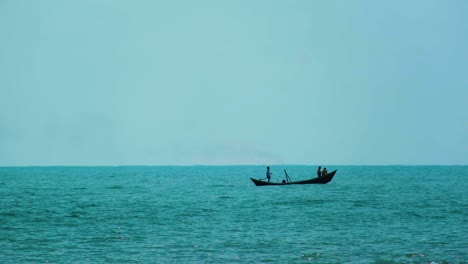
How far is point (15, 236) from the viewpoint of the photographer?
36750 mm

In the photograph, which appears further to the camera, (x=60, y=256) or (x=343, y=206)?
(x=343, y=206)

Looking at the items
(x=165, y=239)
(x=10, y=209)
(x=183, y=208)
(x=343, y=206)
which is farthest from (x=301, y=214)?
(x=10, y=209)

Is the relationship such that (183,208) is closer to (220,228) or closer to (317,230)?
(220,228)

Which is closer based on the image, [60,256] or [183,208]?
[60,256]

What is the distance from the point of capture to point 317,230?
38.6m

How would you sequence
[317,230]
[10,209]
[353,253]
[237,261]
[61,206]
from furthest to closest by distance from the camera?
[61,206] < [10,209] < [317,230] < [353,253] < [237,261]

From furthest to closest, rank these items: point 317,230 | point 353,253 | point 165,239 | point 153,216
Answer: point 153,216
point 317,230
point 165,239
point 353,253

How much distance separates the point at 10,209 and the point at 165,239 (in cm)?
2547

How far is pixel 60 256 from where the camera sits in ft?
97.6

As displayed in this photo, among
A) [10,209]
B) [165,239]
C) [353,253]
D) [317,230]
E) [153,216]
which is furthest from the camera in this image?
[10,209]

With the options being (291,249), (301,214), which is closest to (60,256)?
(291,249)

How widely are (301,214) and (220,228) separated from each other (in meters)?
10.7

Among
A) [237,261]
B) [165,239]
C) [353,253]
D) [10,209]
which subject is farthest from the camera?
[10,209]

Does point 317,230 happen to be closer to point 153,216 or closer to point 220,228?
point 220,228
